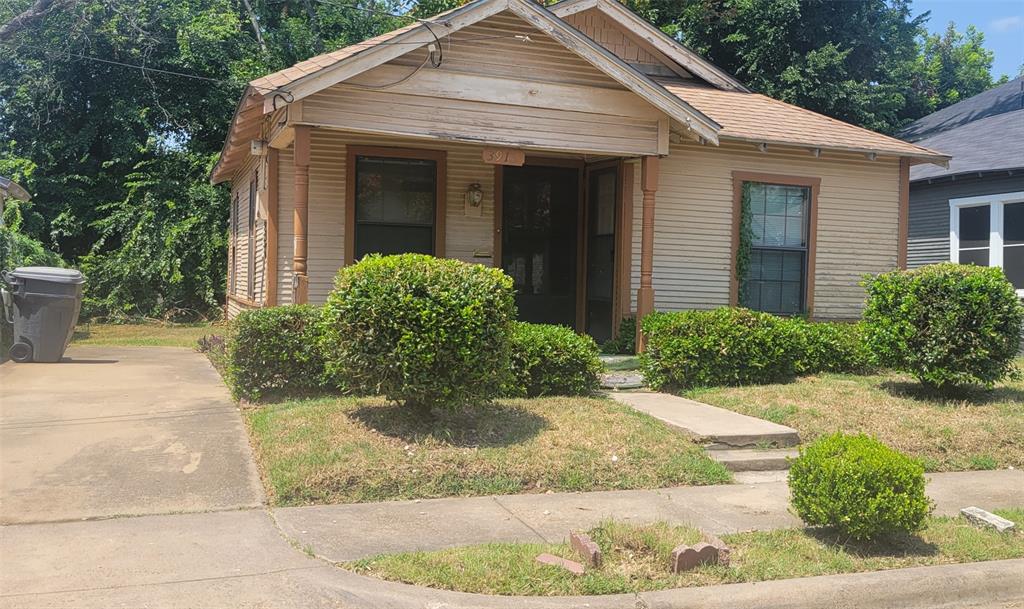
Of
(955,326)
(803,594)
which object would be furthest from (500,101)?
(803,594)

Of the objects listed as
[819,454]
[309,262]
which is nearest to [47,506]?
[819,454]

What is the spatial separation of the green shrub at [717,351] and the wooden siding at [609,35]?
5.99 meters

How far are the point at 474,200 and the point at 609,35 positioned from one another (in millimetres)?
4615

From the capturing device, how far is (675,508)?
6.08 metres

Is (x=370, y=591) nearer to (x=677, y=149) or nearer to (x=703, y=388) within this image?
(x=703, y=388)

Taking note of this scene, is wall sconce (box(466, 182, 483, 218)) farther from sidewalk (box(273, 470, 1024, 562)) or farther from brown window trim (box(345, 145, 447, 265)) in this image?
sidewalk (box(273, 470, 1024, 562))

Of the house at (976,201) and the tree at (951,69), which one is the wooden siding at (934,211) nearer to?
the house at (976,201)

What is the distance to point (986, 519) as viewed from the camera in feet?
18.9

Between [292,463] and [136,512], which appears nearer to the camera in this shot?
[136,512]

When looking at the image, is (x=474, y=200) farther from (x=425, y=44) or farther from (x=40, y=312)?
(x=40, y=312)

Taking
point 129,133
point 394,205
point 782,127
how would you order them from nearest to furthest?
1. point 394,205
2. point 782,127
3. point 129,133

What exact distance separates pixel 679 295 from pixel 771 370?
292 centimetres

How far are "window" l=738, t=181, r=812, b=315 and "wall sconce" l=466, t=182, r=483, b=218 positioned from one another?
421cm

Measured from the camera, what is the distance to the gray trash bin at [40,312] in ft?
38.5
